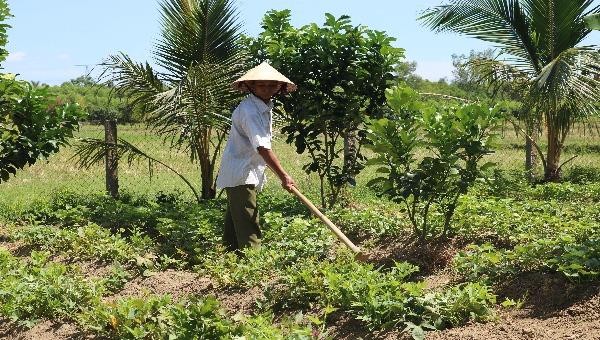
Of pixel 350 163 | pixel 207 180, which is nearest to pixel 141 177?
pixel 207 180

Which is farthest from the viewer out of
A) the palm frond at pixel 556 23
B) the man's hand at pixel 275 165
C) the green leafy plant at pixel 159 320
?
the palm frond at pixel 556 23

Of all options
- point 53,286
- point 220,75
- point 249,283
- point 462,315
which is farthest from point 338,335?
point 220,75

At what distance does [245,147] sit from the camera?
567cm

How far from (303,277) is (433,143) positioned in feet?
4.89

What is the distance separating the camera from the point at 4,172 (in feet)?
25.1

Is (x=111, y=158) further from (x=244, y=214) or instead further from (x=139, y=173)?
(x=139, y=173)

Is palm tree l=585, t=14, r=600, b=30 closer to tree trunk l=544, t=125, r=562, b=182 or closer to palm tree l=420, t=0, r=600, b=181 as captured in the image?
palm tree l=420, t=0, r=600, b=181

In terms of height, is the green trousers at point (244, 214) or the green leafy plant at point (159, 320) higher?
the green trousers at point (244, 214)

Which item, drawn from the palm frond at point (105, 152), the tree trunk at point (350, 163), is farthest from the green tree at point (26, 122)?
the tree trunk at point (350, 163)

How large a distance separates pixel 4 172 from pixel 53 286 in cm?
337

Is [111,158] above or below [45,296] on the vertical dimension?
above

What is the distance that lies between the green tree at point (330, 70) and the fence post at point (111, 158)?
7.56 ft

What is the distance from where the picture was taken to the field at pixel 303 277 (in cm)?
381

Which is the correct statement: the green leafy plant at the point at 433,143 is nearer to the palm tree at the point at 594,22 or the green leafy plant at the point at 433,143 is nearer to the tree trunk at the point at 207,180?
the palm tree at the point at 594,22
